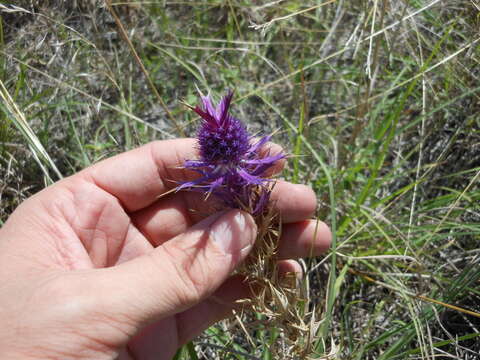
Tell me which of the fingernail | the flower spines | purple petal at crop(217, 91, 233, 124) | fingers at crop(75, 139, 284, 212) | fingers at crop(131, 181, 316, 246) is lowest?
fingers at crop(131, 181, 316, 246)

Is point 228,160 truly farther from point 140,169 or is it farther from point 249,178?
point 140,169

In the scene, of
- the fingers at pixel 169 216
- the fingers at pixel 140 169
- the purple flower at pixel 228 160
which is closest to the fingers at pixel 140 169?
the fingers at pixel 140 169

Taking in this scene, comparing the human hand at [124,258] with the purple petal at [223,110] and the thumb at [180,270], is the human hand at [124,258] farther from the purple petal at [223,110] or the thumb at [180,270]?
the purple petal at [223,110]

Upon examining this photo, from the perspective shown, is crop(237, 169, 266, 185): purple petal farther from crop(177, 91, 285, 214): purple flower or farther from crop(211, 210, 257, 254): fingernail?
crop(211, 210, 257, 254): fingernail

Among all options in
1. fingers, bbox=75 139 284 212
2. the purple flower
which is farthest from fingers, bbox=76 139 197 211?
the purple flower

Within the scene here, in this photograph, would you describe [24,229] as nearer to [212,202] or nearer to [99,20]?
[212,202]

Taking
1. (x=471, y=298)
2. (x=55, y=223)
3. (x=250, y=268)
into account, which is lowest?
(x=471, y=298)

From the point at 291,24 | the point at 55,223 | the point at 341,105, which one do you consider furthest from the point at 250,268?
the point at 291,24
